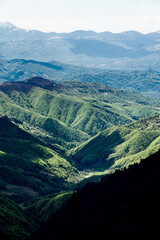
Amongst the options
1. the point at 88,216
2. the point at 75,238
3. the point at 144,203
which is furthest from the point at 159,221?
the point at 88,216

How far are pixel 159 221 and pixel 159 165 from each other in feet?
265

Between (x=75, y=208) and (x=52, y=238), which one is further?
(x=75, y=208)

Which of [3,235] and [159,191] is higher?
[159,191]

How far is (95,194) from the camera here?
199875mm

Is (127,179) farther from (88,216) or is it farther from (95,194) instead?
(88,216)

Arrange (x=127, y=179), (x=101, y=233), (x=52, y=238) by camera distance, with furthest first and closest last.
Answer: (x=127, y=179) < (x=52, y=238) < (x=101, y=233)

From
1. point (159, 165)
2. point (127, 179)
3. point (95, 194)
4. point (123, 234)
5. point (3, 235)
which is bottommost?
point (3, 235)

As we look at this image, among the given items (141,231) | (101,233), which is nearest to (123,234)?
(141,231)

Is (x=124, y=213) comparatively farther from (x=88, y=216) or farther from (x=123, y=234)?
(x=88, y=216)

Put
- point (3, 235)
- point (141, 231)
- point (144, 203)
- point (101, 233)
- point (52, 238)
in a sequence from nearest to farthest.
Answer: point (141, 231)
point (101, 233)
point (144, 203)
point (52, 238)
point (3, 235)

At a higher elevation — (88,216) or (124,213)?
(124,213)

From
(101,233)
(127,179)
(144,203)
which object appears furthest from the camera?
(127,179)

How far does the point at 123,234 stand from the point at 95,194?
9258cm

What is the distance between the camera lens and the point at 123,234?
10775 centimetres
